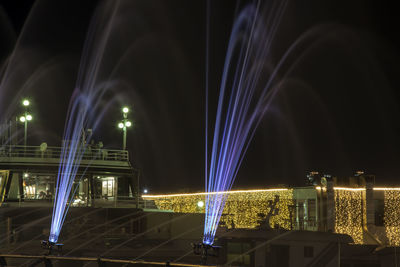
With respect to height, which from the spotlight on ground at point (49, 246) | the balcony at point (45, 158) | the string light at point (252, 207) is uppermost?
the balcony at point (45, 158)

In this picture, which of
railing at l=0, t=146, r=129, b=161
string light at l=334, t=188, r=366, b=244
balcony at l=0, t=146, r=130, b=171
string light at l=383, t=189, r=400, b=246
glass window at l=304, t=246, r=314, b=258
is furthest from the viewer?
string light at l=383, t=189, r=400, b=246

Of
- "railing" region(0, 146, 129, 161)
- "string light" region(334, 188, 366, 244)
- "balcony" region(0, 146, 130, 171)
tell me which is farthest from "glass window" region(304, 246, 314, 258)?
"railing" region(0, 146, 129, 161)

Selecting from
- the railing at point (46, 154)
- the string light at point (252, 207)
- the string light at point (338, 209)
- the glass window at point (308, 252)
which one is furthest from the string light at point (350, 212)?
the railing at point (46, 154)

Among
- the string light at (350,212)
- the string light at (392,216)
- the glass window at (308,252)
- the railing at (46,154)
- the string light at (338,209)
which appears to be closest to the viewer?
the glass window at (308,252)

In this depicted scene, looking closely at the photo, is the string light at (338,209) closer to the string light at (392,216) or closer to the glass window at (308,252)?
the string light at (392,216)

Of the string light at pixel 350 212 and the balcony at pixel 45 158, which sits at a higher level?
the balcony at pixel 45 158

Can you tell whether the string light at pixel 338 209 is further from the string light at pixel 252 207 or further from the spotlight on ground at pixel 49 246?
the spotlight on ground at pixel 49 246

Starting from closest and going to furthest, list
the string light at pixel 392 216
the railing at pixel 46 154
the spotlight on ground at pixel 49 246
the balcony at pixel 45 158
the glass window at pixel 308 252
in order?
the spotlight on ground at pixel 49 246
the glass window at pixel 308 252
the balcony at pixel 45 158
the railing at pixel 46 154
the string light at pixel 392 216

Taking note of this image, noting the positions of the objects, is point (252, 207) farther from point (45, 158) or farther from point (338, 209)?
point (45, 158)

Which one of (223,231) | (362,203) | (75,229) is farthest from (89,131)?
(362,203)

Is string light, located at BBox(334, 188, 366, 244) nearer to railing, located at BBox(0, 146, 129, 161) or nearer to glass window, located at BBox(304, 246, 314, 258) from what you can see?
glass window, located at BBox(304, 246, 314, 258)

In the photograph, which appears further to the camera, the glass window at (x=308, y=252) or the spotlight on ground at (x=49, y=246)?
the glass window at (x=308, y=252)

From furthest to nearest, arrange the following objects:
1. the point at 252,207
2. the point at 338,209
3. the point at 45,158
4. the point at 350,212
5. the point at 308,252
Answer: the point at 252,207, the point at 45,158, the point at 350,212, the point at 338,209, the point at 308,252

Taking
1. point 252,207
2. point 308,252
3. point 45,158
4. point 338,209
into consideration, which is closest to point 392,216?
point 338,209
